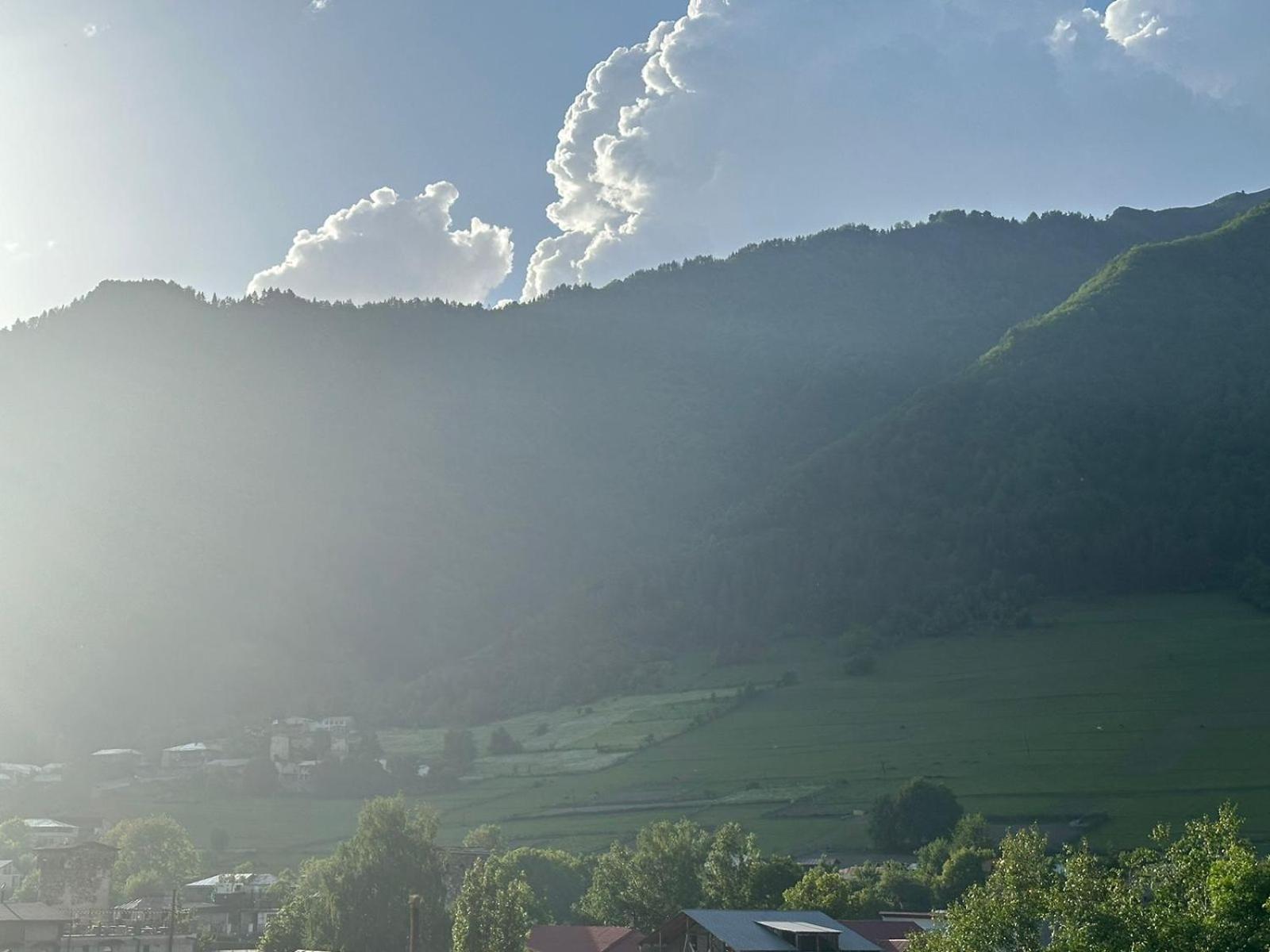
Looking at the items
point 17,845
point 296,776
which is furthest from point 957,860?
point 296,776

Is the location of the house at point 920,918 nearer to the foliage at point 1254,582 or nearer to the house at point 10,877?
the house at point 10,877

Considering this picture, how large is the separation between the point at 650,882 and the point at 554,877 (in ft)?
70.4

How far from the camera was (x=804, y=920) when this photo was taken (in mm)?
69000

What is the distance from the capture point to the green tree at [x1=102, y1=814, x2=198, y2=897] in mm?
124000

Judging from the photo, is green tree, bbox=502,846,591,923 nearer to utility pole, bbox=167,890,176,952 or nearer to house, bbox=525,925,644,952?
house, bbox=525,925,644,952

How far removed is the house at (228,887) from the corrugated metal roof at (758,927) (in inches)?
2408

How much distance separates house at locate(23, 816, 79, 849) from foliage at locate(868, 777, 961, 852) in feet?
254

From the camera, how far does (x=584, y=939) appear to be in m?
76.9

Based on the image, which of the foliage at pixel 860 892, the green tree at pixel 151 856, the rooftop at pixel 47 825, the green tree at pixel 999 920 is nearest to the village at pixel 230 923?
the foliage at pixel 860 892

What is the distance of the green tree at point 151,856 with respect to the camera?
124 metres

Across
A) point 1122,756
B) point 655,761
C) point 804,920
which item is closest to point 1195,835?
point 804,920

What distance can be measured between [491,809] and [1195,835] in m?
106

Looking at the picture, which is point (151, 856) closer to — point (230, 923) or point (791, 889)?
point (230, 923)

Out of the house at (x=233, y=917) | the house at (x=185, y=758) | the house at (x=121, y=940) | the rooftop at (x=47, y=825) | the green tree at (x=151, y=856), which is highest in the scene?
the house at (x=185, y=758)
